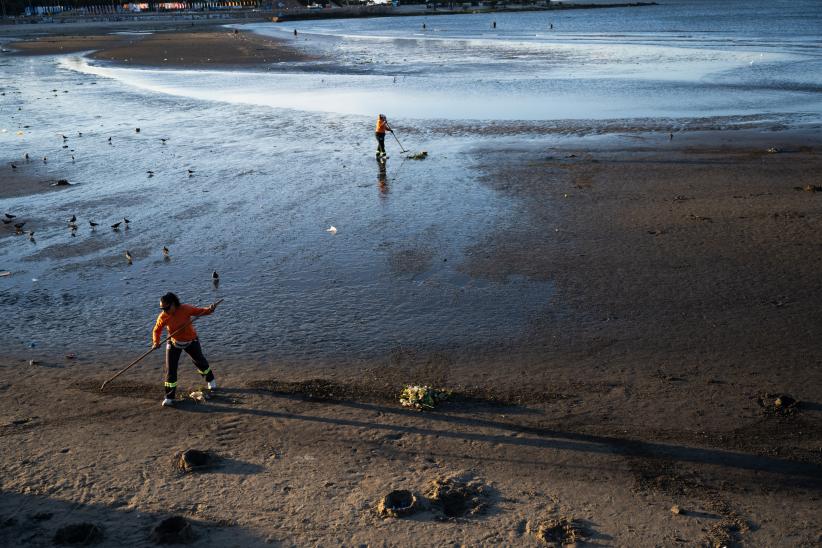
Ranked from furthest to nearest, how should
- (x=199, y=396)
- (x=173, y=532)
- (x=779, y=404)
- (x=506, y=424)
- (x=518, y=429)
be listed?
(x=199, y=396), (x=779, y=404), (x=506, y=424), (x=518, y=429), (x=173, y=532)

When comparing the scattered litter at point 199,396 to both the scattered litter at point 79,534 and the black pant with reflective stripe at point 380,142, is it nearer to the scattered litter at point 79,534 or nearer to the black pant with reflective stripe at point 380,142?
the scattered litter at point 79,534

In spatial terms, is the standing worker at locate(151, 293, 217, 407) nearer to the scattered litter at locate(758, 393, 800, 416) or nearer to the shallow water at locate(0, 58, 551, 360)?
the shallow water at locate(0, 58, 551, 360)

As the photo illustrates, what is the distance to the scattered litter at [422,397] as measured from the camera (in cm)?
905

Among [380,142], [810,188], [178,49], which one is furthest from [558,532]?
[178,49]

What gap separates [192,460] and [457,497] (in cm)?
305

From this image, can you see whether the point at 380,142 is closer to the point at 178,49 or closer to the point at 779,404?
the point at 779,404

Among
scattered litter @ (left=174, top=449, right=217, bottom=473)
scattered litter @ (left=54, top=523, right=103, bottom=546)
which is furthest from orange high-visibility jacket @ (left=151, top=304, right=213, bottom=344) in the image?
scattered litter @ (left=54, top=523, right=103, bottom=546)

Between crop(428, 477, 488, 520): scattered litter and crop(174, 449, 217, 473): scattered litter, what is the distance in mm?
2610

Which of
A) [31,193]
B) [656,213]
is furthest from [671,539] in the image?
[31,193]

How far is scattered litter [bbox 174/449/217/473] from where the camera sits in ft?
25.7

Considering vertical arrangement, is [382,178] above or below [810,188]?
above

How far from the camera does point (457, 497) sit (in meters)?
7.27

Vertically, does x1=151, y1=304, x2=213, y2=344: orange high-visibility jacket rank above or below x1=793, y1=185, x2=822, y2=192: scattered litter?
below

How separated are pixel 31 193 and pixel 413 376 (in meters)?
14.6
